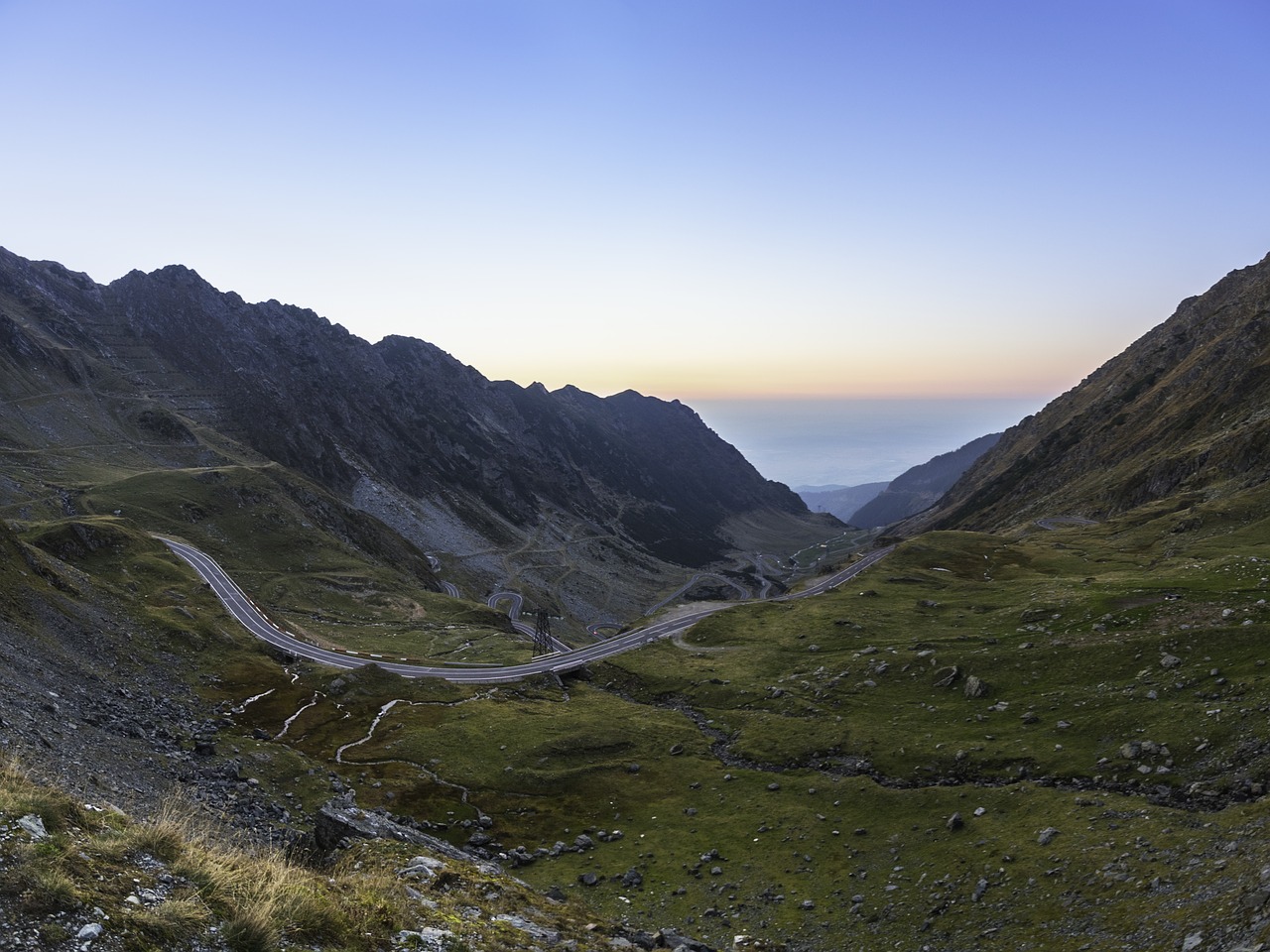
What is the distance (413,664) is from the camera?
89250 mm

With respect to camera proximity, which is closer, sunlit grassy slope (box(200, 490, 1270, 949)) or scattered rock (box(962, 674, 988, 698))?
sunlit grassy slope (box(200, 490, 1270, 949))

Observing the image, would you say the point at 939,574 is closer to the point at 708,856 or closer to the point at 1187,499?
the point at 1187,499

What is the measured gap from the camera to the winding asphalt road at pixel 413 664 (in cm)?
8531

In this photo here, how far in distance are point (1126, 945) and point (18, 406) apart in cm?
22560

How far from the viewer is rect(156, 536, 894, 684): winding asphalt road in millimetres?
85312

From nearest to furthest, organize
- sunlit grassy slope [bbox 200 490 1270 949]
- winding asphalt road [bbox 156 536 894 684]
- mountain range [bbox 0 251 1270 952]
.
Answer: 1. mountain range [bbox 0 251 1270 952]
2. sunlit grassy slope [bbox 200 490 1270 949]
3. winding asphalt road [bbox 156 536 894 684]

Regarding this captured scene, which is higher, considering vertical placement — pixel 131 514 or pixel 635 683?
pixel 131 514

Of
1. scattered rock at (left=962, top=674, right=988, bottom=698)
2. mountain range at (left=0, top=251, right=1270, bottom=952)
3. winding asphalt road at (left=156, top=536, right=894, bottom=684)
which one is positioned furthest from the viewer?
winding asphalt road at (left=156, top=536, right=894, bottom=684)

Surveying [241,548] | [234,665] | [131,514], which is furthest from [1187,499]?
[131,514]

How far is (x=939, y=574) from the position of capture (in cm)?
10750

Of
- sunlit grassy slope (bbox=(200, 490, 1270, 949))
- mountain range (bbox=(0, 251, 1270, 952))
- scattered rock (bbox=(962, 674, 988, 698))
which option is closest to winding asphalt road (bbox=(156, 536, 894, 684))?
mountain range (bbox=(0, 251, 1270, 952))

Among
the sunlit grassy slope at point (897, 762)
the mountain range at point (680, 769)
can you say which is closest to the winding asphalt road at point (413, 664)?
the mountain range at point (680, 769)

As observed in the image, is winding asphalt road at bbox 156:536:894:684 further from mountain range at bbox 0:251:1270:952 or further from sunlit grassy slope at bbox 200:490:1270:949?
sunlit grassy slope at bbox 200:490:1270:949

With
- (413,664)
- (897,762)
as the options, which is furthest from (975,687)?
(413,664)
